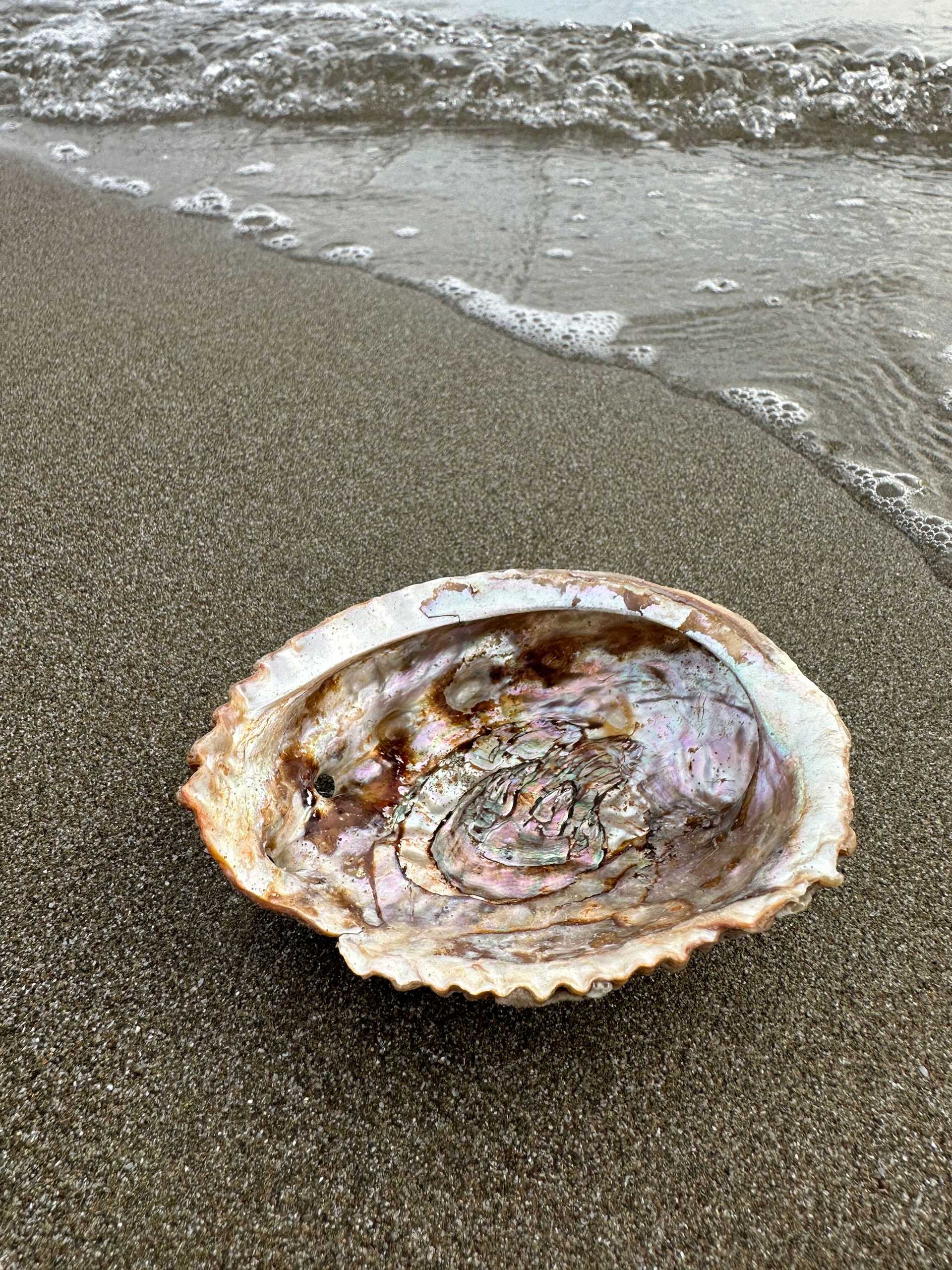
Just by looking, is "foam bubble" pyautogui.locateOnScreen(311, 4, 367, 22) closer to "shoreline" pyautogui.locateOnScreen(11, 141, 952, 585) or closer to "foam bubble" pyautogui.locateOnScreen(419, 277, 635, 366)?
"shoreline" pyautogui.locateOnScreen(11, 141, 952, 585)

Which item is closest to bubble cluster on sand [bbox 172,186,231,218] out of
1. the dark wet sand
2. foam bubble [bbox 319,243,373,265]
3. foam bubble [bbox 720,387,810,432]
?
foam bubble [bbox 319,243,373,265]

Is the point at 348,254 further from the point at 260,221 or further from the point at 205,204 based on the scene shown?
the point at 205,204

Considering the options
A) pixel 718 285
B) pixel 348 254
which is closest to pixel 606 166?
pixel 718 285

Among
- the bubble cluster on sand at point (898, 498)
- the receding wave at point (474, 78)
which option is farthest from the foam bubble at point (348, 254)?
the bubble cluster on sand at point (898, 498)

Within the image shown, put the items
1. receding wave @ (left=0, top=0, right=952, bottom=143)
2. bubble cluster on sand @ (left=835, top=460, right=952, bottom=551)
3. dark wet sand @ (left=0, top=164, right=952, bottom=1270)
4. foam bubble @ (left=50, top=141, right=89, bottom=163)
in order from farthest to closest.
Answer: receding wave @ (left=0, top=0, right=952, bottom=143) < foam bubble @ (left=50, top=141, right=89, bottom=163) < bubble cluster on sand @ (left=835, top=460, right=952, bottom=551) < dark wet sand @ (left=0, top=164, right=952, bottom=1270)

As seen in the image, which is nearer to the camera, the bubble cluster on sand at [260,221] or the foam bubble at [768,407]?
the foam bubble at [768,407]

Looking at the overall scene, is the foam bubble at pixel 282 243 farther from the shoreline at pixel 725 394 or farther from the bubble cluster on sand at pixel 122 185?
the bubble cluster on sand at pixel 122 185

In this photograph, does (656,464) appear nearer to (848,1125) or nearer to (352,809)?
(352,809)
